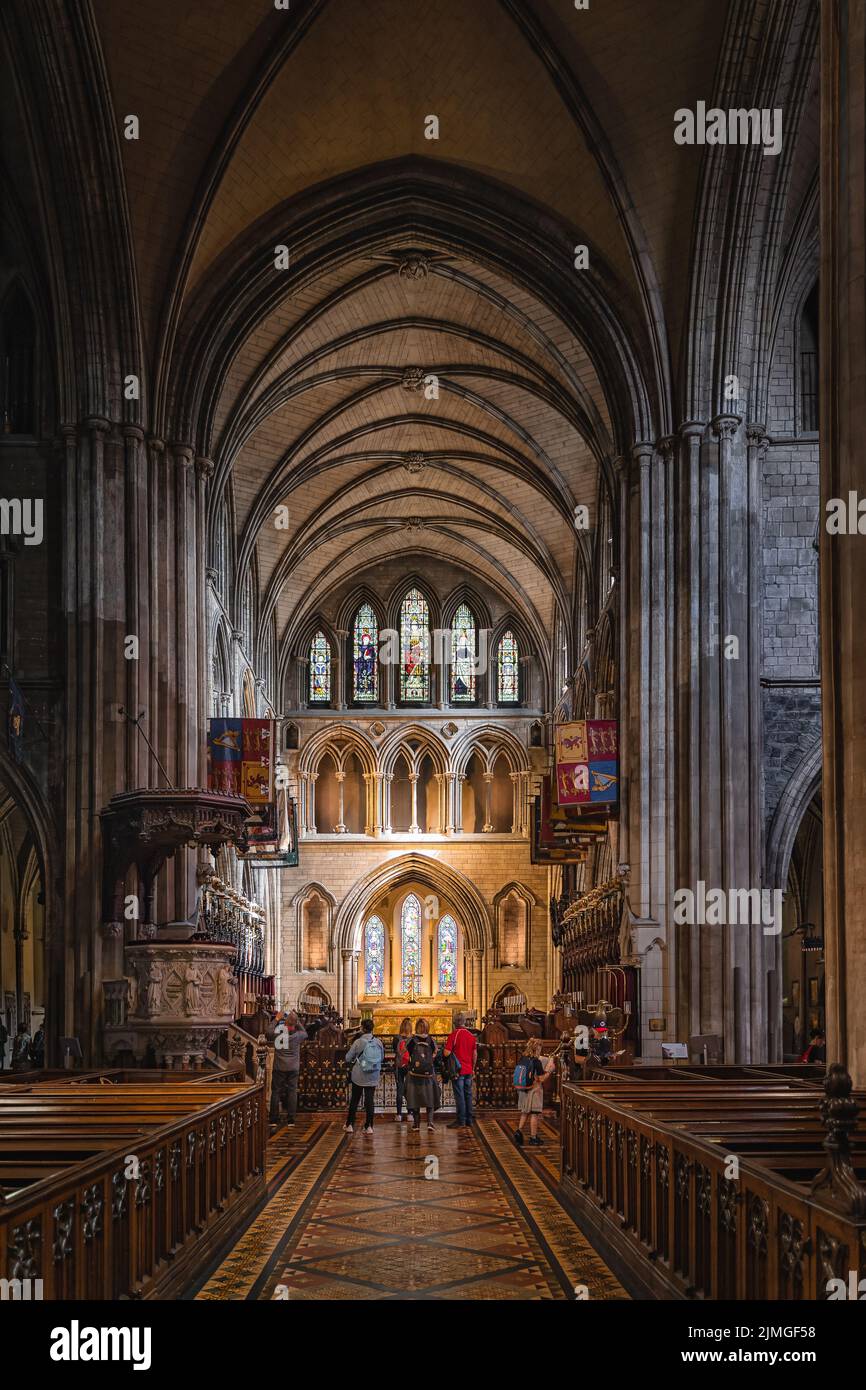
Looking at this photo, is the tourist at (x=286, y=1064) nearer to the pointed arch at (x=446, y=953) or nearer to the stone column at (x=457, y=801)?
the stone column at (x=457, y=801)

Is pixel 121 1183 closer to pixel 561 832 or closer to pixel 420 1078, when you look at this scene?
pixel 420 1078

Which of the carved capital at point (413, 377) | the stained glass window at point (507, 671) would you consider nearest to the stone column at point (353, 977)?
the stained glass window at point (507, 671)

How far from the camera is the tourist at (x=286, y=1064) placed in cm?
1872

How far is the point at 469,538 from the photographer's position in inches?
1550

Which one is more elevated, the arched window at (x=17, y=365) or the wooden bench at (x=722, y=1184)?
the arched window at (x=17, y=365)

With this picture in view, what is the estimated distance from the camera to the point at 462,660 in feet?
135

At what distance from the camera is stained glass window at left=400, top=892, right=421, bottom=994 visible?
40.7 meters

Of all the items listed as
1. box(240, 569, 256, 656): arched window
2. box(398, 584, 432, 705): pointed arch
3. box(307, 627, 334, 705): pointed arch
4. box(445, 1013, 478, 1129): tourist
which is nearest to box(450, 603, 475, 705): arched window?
box(398, 584, 432, 705): pointed arch

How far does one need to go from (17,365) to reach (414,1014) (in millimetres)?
23151

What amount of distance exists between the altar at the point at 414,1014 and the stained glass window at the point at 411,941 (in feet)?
2.86

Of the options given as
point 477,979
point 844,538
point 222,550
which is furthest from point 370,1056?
point 477,979

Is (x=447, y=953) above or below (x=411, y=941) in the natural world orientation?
below

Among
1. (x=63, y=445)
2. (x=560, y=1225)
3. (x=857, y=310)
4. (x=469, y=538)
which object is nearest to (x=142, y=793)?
(x=63, y=445)

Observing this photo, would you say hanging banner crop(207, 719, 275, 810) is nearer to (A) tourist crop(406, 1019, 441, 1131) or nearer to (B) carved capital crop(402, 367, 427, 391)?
(A) tourist crop(406, 1019, 441, 1131)
